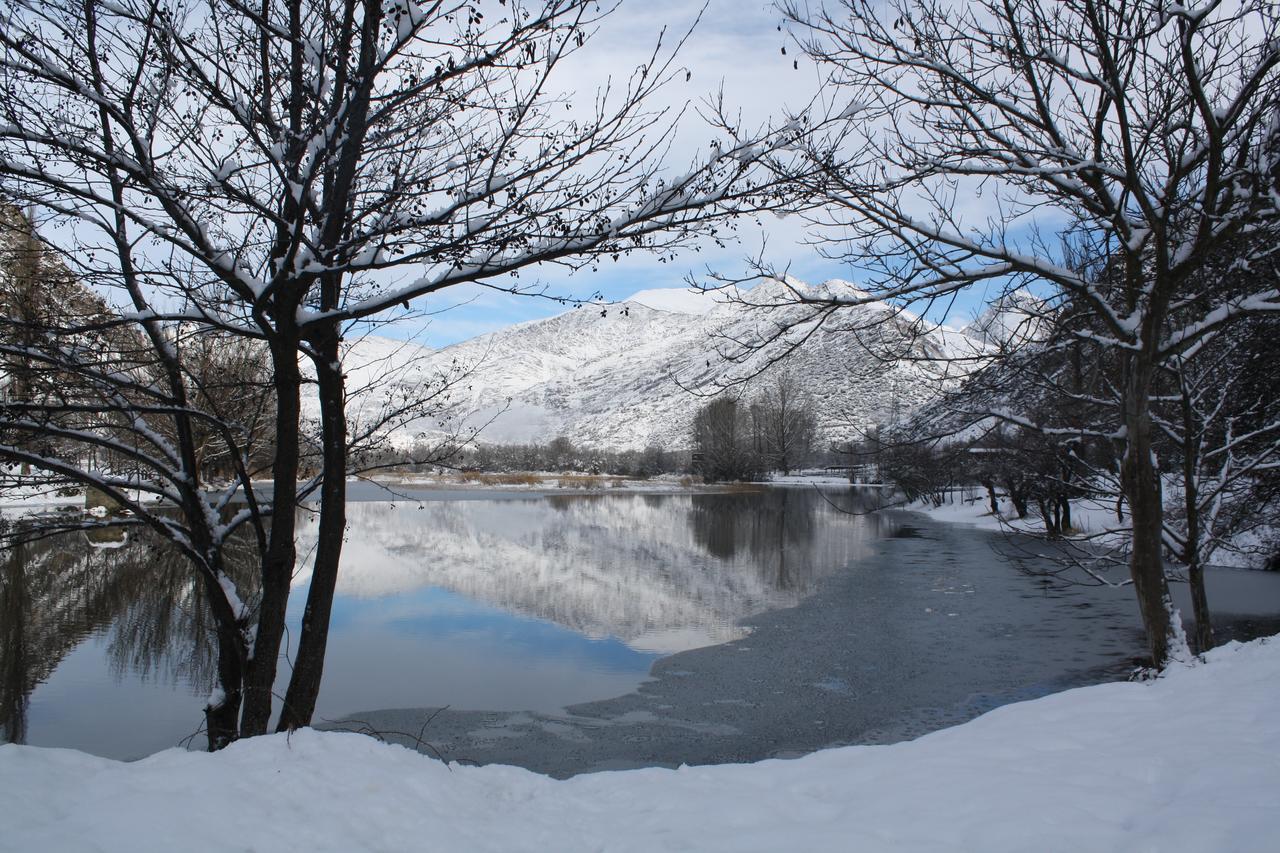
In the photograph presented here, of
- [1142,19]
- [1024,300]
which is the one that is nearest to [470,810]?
[1024,300]

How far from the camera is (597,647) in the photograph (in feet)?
43.2

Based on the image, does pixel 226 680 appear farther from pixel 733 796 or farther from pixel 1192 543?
pixel 1192 543

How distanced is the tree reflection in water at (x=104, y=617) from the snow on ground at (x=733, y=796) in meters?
3.66

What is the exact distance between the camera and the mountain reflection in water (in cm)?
1029

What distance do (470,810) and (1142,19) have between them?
6.01 metres

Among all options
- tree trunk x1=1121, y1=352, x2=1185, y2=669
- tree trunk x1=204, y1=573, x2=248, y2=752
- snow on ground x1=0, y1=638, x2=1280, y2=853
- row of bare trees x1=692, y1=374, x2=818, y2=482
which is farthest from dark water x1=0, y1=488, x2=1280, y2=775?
row of bare trees x1=692, y1=374, x2=818, y2=482

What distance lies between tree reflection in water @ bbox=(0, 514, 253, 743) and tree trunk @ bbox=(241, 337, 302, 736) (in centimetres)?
163

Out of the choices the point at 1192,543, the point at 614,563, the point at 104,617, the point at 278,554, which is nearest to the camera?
the point at 278,554

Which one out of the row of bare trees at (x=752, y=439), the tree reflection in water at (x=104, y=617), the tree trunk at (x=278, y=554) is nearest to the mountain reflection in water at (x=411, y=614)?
the tree reflection in water at (x=104, y=617)

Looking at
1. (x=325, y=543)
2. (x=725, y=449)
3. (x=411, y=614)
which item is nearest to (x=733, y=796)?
(x=325, y=543)

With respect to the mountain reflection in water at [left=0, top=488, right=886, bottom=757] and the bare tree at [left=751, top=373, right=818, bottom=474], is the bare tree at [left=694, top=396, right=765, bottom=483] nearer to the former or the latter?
the bare tree at [left=751, top=373, right=818, bottom=474]

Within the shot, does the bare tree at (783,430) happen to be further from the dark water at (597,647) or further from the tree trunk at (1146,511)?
the tree trunk at (1146,511)

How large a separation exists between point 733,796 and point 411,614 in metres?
12.5

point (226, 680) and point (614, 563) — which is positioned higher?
point (226, 680)
